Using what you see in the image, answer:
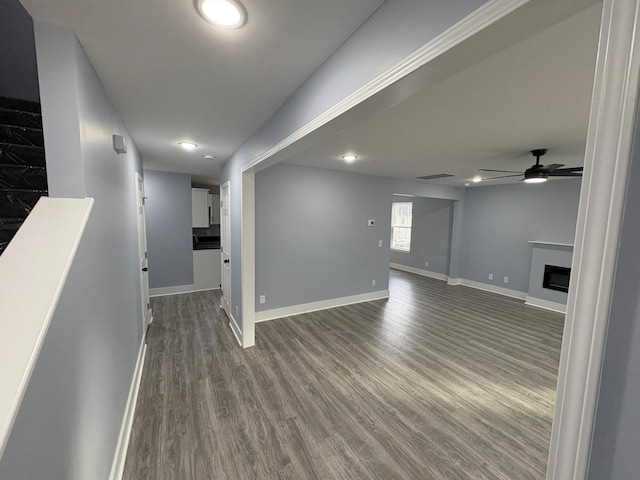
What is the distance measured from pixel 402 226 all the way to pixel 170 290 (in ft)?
21.6

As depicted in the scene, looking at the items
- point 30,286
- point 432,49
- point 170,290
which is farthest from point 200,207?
point 432,49

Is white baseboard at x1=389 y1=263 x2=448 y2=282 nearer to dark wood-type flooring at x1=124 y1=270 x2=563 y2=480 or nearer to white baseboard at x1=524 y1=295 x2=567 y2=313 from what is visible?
white baseboard at x1=524 y1=295 x2=567 y2=313

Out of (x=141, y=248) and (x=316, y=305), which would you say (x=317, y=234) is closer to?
(x=316, y=305)

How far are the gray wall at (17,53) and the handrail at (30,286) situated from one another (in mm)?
1311

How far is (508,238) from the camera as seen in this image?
19.1 feet

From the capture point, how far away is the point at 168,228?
5156 millimetres

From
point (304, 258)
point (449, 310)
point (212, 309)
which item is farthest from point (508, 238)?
point (212, 309)

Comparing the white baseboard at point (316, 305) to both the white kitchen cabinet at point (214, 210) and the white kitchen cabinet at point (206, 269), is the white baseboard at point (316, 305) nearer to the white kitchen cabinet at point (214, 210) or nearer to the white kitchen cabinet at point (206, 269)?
the white kitchen cabinet at point (206, 269)

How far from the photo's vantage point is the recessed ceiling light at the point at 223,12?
3.53 feet

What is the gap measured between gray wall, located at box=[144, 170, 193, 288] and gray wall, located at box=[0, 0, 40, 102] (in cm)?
328

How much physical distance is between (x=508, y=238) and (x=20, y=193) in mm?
7234

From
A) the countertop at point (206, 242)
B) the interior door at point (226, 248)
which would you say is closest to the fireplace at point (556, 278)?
the interior door at point (226, 248)

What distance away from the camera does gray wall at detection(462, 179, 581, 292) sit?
5.05 meters

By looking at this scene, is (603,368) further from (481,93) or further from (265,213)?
(265,213)
